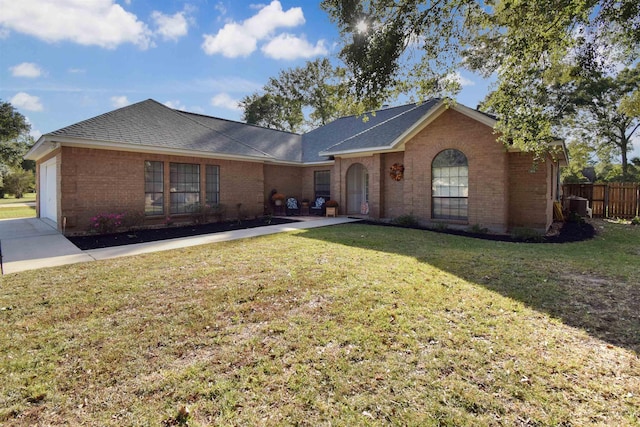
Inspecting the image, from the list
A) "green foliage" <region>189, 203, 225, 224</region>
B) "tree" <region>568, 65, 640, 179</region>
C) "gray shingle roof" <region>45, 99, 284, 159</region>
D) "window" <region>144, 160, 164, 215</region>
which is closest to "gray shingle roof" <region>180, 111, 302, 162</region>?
"gray shingle roof" <region>45, 99, 284, 159</region>

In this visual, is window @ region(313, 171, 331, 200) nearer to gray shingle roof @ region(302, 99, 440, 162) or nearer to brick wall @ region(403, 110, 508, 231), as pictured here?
gray shingle roof @ region(302, 99, 440, 162)

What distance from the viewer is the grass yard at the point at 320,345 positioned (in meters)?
2.46

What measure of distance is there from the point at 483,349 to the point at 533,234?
835 cm

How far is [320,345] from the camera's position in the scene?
337 cm

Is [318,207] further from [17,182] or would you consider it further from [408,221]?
[17,182]

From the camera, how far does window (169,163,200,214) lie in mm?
12594

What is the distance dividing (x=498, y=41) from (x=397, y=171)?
6232 mm

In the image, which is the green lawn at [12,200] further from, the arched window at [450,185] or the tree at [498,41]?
the arched window at [450,185]

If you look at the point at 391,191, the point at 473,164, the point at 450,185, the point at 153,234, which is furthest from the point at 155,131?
the point at 473,164

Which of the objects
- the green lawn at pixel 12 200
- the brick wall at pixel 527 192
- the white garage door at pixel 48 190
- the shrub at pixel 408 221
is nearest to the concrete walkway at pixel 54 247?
the white garage door at pixel 48 190

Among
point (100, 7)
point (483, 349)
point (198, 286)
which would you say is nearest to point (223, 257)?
point (198, 286)

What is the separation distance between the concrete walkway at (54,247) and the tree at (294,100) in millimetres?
27530

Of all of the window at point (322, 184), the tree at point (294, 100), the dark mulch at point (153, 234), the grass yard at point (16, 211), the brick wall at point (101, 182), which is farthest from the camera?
the tree at point (294, 100)

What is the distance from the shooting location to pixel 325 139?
19.4 meters
